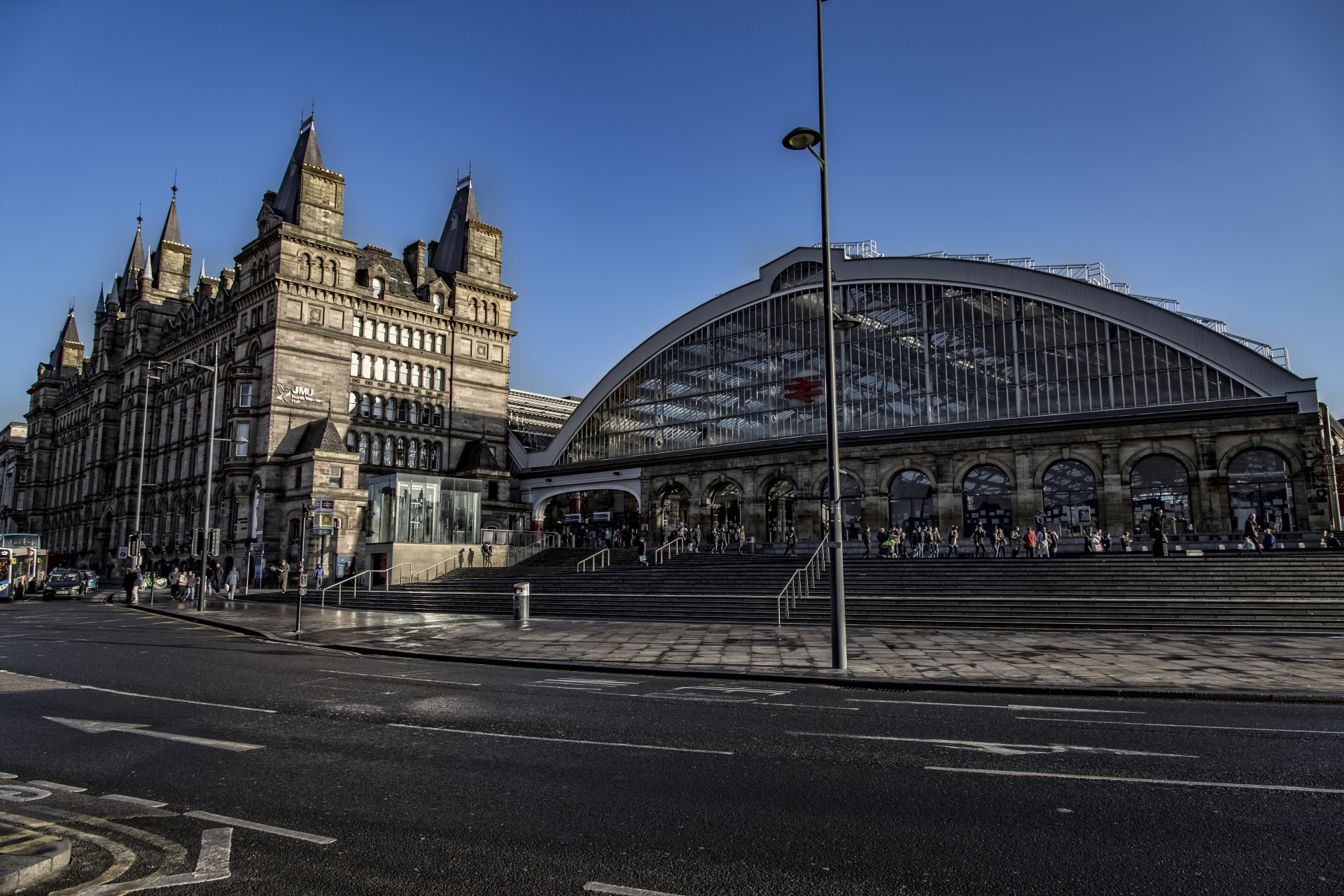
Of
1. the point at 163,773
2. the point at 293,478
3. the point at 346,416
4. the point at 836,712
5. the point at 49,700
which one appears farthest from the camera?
the point at 346,416

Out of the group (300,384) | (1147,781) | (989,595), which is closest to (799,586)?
(989,595)

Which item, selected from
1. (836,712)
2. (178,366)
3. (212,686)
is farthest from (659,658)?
(178,366)

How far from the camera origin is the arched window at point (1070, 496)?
36.8m

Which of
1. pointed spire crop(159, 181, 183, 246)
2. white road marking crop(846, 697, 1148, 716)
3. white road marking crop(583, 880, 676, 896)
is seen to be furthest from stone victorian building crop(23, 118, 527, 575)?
white road marking crop(583, 880, 676, 896)

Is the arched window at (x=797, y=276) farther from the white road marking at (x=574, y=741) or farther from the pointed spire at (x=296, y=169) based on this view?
the white road marking at (x=574, y=741)

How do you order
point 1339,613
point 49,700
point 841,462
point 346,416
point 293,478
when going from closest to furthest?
point 49,700, point 1339,613, point 841,462, point 293,478, point 346,416

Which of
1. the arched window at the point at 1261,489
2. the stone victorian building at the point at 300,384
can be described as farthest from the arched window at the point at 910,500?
the stone victorian building at the point at 300,384

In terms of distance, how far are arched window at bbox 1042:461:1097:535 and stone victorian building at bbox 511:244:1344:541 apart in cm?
7

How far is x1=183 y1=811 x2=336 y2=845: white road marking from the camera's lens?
5.06m

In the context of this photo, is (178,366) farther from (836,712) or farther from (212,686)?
(836,712)

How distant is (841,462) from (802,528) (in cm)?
418

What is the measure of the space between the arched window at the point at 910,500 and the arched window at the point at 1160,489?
356 inches

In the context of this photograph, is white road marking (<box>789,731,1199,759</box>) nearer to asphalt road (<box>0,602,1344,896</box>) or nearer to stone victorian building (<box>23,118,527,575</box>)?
asphalt road (<box>0,602,1344,896</box>)

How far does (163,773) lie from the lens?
6.79 meters
